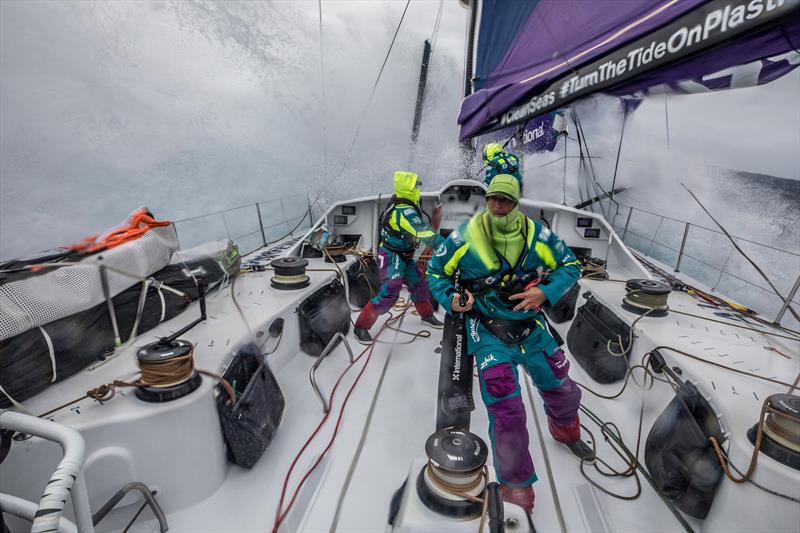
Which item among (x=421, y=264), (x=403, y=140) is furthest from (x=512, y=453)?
(x=403, y=140)

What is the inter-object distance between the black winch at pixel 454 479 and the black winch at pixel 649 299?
1.78m

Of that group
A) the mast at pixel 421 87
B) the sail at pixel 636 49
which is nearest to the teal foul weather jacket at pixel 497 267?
the sail at pixel 636 49

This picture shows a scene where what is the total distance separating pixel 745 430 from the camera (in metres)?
1.37

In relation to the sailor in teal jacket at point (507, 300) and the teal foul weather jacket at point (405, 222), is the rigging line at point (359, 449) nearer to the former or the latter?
the sailor in teal jacket at point (507, 300)

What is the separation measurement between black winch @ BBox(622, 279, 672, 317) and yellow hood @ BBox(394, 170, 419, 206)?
5.30 ft

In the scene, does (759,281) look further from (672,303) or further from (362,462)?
(362,462)

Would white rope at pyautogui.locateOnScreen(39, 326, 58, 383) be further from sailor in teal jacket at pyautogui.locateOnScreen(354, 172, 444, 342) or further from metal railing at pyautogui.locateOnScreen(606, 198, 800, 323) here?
metal railing at pyautogui.locateOnScreen(606, 198, 800, 323)

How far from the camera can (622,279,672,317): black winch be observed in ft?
7.72

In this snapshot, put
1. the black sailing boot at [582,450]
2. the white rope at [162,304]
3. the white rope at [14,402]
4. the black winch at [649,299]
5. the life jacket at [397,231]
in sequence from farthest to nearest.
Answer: the life jacket at [397,231]
the black winch at [649,299]
the white rope at [162,304]
the black sailing boot at [582,450]
the white rope at [14,402]

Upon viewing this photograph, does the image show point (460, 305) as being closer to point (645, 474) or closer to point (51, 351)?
point (645, 474)

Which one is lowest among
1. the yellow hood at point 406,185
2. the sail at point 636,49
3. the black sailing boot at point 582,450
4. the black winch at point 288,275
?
the black sailing boot at point 582,450

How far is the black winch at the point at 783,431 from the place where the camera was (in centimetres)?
118

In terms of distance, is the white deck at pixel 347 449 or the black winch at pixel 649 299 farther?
the black winch at pixel 649 299

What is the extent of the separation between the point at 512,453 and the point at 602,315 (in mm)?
1499
